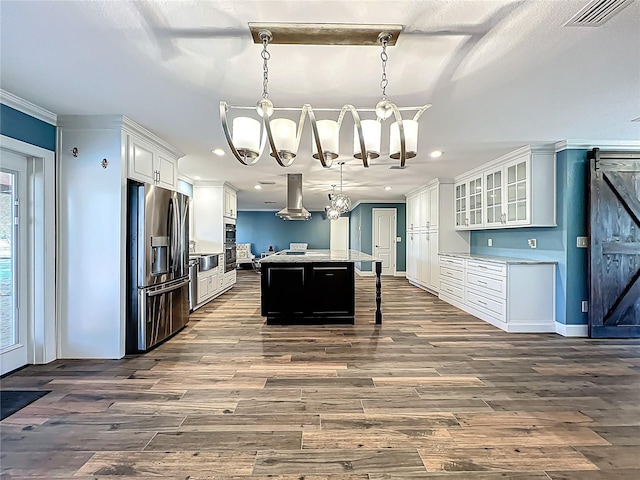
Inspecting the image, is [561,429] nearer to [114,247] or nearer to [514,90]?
[514,90]

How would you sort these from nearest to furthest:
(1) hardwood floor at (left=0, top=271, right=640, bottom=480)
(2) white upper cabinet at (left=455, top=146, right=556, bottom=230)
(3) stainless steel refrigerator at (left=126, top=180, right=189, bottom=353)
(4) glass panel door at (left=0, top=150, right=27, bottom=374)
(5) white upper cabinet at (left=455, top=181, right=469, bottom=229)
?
(1) hardwood floor at (left=0, top=271, right=640, bottom=480) < (4) glass panel door at (left=0, top=150, right=27, bottom=374) < (3) stainless steel refrigerator at (left=126, top=180, right=189, bottom=353) < (2) white upper cabinet at (left=455, top=146, right=556, bottom=230) < (5) white upper cabinet at (left=455, top=181, right=469, bottom=229)

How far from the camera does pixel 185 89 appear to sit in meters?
2.59

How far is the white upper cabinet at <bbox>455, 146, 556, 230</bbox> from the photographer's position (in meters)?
4.18

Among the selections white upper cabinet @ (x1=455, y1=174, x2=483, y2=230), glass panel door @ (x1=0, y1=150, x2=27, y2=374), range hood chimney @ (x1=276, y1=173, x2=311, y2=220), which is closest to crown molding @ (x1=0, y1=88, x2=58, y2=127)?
glass panel door @ (x1=0, y1=150, x2=27, y2=374)

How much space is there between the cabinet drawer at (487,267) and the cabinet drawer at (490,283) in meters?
0.07

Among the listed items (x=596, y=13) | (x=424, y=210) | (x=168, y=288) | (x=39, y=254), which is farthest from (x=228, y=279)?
(x=596, y=13)

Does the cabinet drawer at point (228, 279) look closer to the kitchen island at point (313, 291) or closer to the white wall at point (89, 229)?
the kitchen island at point (313, 291)

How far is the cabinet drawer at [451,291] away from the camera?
5.60 m

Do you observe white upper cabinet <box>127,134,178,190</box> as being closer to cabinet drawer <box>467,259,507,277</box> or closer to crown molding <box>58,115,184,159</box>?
crown molding <box>58,115,184,159</box>

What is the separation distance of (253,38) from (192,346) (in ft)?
10.3

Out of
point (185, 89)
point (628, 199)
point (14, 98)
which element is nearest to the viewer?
point (185, 89)

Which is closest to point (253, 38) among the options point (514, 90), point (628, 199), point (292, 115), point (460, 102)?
point (292, 115)

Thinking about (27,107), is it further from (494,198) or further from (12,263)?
(494,198)

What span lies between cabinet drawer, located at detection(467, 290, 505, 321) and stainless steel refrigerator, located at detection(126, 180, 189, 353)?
13.8ft
